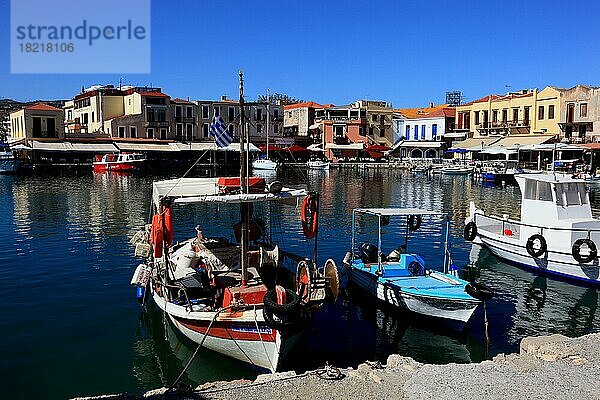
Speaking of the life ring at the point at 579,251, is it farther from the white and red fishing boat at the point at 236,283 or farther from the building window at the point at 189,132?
the building window at the point at 189,132

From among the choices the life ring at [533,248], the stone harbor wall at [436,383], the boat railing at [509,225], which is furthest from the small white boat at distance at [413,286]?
the boat railing at [509,225]

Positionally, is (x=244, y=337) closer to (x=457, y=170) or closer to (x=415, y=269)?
(x=415, y=269)

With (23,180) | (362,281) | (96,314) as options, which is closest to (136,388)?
(96,314)

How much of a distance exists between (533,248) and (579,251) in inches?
64.1

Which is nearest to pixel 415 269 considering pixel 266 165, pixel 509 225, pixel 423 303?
pixel 423 303

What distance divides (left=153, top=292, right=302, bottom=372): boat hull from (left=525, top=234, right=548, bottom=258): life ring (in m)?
10.9

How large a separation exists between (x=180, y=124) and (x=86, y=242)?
6573 centimetres

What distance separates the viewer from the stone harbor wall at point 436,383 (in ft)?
26.1

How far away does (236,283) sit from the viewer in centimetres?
1295

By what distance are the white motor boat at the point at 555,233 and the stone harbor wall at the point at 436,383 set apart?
30.4 ft

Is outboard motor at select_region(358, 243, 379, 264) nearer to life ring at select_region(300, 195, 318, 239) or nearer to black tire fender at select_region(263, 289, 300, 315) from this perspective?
life ring at select_region(300, 195, 318, 239)

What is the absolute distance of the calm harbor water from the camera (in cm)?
1162

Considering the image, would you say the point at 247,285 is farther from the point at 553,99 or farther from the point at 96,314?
the point at 553,99

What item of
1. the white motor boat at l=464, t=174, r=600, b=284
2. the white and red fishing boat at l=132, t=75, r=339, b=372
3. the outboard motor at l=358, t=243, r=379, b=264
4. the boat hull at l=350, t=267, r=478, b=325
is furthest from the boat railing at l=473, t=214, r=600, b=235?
the white and red fishing boat at l=132, t=75, r=339, b=372
